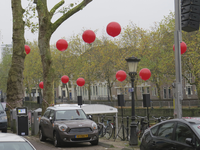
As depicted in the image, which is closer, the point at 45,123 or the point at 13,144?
the point at 13,144

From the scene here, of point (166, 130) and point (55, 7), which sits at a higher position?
point (55, 7)

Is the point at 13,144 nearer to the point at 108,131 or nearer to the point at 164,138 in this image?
the point at 164,138

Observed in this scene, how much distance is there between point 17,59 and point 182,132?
1645 cm

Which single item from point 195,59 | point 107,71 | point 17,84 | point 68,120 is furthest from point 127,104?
point 68,120

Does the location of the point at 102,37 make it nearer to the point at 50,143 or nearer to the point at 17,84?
the point at 17,84

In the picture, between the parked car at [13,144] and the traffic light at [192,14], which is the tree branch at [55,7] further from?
the parked car at [13,144]

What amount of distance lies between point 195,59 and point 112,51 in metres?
17.0

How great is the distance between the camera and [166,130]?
25.2 ft

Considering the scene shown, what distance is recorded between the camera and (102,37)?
191 feet

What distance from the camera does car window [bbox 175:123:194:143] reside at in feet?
22.5

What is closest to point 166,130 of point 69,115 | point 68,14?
point 69,115

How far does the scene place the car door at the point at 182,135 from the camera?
6758mm

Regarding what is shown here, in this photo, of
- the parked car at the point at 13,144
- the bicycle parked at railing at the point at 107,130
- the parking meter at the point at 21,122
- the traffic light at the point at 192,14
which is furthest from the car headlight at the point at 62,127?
the parked car at the point at 13,144

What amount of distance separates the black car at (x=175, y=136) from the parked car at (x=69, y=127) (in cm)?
525
